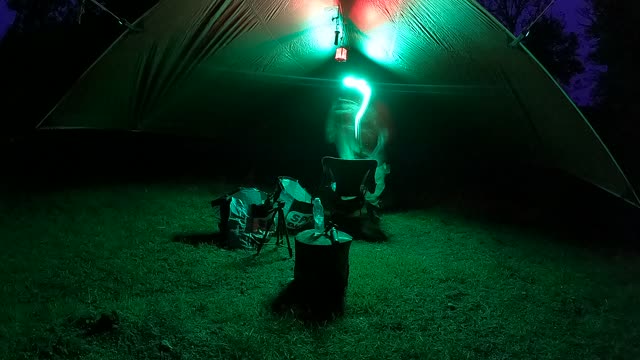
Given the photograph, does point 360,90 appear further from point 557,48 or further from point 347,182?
point 557,48

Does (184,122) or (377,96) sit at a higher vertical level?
(377,96)

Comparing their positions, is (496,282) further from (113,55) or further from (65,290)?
(113,55)

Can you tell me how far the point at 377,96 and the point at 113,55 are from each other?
4768 mm

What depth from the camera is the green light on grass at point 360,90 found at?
6891mm

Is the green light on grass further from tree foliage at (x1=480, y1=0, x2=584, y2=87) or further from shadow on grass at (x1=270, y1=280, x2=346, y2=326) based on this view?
tree foliage at (x1=480, y1=0, x2=584, y2=87)

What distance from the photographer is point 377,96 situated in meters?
7.93

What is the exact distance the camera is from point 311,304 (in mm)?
3641

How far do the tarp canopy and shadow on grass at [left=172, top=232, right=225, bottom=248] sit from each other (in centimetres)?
130

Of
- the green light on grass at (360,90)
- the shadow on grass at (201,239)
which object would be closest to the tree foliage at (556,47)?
the green light on grass at (360,90)

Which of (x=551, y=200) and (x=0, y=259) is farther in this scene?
(x=551, y=200)

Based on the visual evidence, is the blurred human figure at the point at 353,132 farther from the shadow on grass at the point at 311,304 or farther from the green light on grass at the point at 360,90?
the shadow on grass at the point at 311,304

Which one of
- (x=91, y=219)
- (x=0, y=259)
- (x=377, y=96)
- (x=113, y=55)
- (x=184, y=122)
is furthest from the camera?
(x=377, y=96)

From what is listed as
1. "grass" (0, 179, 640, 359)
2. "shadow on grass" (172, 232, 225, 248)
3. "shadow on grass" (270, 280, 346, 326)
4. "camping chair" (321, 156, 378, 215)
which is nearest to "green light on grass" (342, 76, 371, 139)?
"camping chair" (321, 156, 378, 215)

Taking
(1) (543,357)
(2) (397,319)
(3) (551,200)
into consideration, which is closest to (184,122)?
(2) (397,319)
